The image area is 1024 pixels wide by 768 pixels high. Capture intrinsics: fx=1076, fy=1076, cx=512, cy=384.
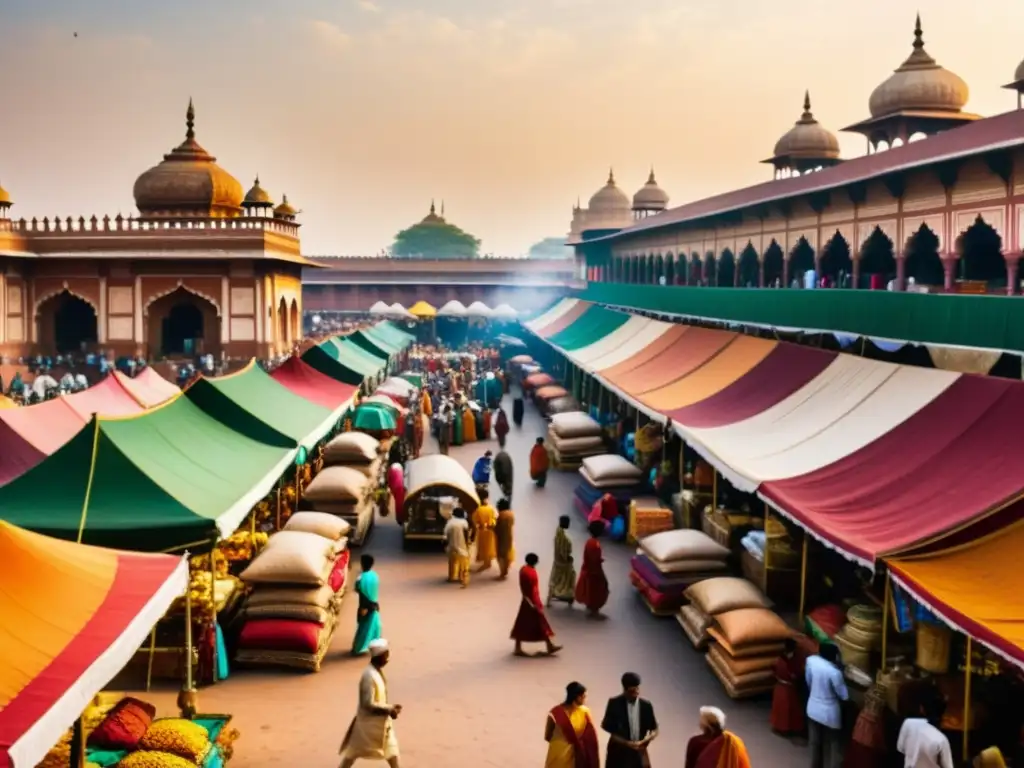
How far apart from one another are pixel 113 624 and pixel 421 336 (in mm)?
46083

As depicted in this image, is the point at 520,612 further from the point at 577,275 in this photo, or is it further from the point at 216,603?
the point at 577,275

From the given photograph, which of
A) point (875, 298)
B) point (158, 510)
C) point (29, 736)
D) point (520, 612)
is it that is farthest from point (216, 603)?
point (875, 298)

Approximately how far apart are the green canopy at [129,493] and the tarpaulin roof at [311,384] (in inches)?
279

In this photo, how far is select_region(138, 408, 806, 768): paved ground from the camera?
7633 mm

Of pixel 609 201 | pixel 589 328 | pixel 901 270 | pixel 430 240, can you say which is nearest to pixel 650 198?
pixel 609 201

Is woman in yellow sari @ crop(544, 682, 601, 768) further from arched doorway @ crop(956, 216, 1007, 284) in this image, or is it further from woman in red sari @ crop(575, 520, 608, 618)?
arched doorway @ crop(956, 216, 1007, 284)

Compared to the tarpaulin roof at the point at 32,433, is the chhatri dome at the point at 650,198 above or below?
above

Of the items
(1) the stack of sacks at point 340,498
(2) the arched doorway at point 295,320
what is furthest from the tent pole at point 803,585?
(2) the arched doorway at point 295,320

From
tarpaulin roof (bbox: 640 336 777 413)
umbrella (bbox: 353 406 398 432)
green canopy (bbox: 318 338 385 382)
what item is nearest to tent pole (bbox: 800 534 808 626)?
tarpaulin roof (bbox: 640 336 777 413)

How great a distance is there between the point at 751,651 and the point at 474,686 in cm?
227

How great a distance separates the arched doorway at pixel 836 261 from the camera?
62.1ft

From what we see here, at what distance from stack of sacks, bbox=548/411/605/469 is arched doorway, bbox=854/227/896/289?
5286 millimetres

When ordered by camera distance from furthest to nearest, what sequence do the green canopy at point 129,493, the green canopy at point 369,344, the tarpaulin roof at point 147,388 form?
the green canopy at point 369,344 → the tarpaulin roof at point 147,388 → the green canopy at point 129,493

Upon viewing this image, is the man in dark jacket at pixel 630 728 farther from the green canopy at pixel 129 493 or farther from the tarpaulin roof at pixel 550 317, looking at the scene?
the tarpaulin roof at pixel 550 317
